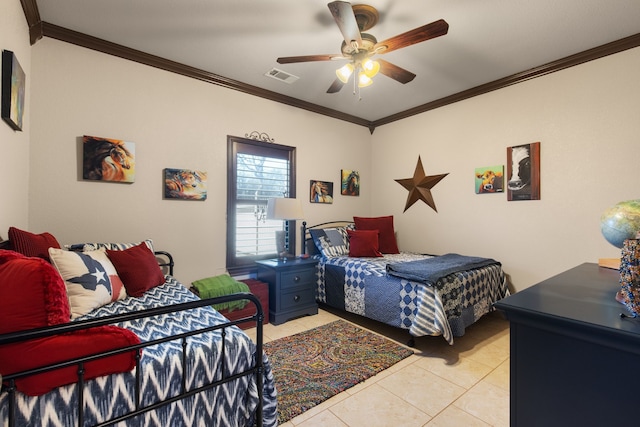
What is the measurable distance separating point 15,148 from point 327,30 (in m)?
2.43

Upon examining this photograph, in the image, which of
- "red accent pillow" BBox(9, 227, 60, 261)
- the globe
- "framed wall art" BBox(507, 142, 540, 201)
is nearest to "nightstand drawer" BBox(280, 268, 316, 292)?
"red accent pillow" BBox(9, 227, 60, 261)

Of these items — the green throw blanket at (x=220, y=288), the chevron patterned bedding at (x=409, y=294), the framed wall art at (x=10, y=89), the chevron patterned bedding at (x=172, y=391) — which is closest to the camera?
the chevron patterned bedding at (x=172, y=391)

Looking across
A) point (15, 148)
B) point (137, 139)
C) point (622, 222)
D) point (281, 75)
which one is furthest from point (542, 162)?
point (15, 148)

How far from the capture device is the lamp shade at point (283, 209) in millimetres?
3303

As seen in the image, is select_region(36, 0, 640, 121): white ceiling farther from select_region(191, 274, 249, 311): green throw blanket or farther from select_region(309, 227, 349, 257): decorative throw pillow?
select_region(191, 274, 249, 311): green throw blanket

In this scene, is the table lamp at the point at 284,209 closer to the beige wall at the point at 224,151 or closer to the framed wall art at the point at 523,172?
the beige wall at the point at 224,151

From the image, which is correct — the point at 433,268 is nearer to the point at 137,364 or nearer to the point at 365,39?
the point at 365,39

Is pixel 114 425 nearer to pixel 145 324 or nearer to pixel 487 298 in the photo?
pixel 145 324

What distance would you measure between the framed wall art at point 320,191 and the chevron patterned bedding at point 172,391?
2706 millimetres

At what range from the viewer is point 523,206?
3.19m

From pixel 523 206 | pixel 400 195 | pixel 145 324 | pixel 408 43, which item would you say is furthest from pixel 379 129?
pixel 145 324

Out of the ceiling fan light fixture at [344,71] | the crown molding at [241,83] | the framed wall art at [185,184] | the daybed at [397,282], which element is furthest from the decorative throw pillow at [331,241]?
the ceiling fan light fixture at [344,71]

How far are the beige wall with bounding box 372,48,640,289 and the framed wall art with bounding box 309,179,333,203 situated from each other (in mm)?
1219

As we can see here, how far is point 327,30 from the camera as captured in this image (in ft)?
8.05
